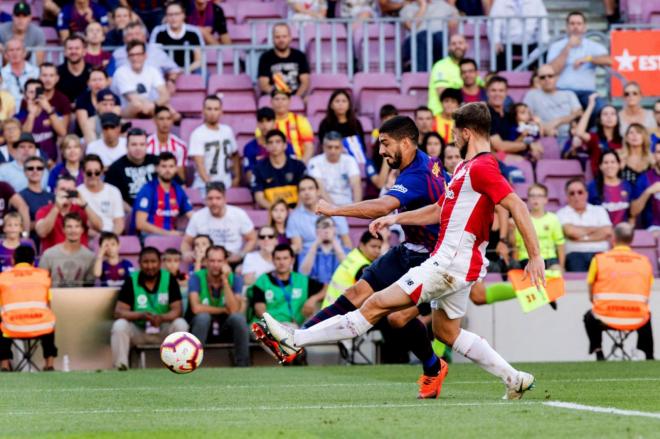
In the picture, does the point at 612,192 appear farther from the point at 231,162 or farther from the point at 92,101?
the point at 92,101

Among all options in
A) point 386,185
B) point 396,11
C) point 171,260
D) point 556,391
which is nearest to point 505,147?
point 386,185

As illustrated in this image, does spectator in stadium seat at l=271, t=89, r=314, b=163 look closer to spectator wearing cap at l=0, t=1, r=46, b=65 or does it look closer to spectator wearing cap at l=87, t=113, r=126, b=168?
spectator wearing cap at l=87, t=113, r=126, b=168

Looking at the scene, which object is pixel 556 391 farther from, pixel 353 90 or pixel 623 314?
pixel 353 90

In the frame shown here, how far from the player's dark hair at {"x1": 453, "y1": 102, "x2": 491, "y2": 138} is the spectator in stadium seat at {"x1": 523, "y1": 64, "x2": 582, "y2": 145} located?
10447 mm

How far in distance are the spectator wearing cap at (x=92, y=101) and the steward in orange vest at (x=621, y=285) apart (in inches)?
267

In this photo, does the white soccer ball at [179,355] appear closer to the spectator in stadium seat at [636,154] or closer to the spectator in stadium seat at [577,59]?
the spectator in stadium seat at [636,154]

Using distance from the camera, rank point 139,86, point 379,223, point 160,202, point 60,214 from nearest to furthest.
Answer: point 379,223 → point 60,214 → point 160,202 → point 139,86

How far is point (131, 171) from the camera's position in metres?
17.4

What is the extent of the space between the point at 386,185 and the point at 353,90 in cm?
243

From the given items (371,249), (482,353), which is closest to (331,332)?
(482,353)

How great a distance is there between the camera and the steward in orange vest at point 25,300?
49.7ft

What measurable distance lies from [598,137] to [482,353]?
10229 millimetres

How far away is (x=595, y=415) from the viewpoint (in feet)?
25.6

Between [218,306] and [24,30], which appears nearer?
[218,306]
